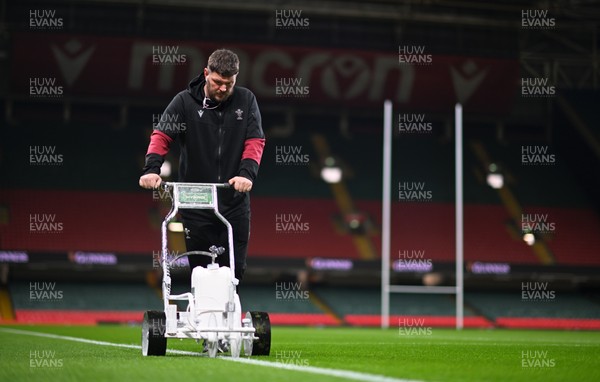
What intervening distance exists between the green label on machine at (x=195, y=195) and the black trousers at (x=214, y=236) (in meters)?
0.36

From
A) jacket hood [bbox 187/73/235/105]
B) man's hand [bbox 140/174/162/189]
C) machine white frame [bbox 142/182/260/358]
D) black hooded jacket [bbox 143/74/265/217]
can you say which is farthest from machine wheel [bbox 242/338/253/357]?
jacket hood [bbox 187/73/235/105]

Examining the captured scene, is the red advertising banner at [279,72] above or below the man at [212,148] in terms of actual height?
above

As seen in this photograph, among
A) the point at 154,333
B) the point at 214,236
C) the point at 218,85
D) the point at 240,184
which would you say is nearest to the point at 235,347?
the point at 154,333

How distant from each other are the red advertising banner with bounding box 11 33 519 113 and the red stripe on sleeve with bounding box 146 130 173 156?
17815 mm

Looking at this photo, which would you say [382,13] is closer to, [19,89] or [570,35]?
[570,35]

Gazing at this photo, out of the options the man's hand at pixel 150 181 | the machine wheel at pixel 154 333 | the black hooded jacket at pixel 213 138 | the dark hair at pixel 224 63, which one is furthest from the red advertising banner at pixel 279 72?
the machine wheel at pixel 154 333

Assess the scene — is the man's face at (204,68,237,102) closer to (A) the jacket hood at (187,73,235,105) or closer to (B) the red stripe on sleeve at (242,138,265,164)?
(A) the jacket hood at (187,73,235,105)

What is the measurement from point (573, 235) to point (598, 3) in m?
6.12

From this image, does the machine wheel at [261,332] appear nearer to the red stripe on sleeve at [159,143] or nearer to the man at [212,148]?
the man at [212,148]

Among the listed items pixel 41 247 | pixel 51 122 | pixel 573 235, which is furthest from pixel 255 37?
pixel 573 235

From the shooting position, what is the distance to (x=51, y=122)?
25.6m

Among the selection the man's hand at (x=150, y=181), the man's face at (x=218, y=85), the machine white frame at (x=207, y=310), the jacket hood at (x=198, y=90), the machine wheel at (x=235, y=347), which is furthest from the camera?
the jacket hood at (x=198, y=90)

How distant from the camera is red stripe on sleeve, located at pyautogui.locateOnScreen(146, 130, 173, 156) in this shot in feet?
20.8

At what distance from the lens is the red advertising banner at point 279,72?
2406 cm
